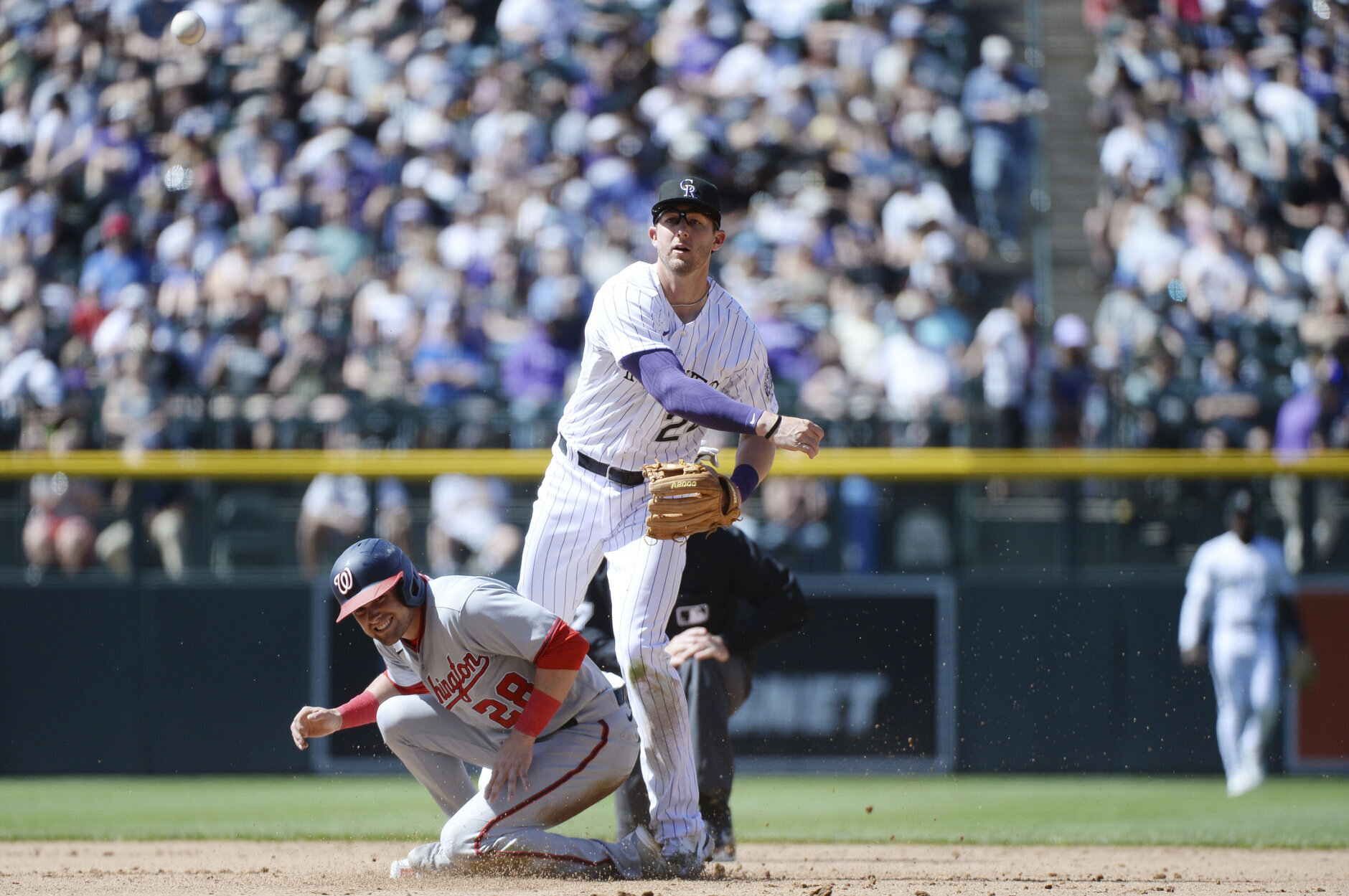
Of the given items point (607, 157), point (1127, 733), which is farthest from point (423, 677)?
point (607, 157)

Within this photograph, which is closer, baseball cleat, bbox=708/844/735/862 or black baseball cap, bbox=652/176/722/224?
black baseball cap, bbox=652/176/722/224

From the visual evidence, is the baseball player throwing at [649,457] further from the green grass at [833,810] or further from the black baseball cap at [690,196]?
the green grass at [833,810]

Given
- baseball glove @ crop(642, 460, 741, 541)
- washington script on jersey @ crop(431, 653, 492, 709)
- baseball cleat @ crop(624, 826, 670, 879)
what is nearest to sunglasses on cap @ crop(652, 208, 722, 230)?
baseball glove @ crop(642, 460, 741, 541)

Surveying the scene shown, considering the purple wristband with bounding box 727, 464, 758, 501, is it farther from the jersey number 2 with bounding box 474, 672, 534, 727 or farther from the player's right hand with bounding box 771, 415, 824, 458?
the jersey number 2 with bounding box 474, 672, 534, 727

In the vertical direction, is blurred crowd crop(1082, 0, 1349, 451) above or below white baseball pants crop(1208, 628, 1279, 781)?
above

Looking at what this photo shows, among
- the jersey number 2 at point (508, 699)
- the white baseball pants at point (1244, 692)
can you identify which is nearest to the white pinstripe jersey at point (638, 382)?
the jersey number 2 at point (508, 699)

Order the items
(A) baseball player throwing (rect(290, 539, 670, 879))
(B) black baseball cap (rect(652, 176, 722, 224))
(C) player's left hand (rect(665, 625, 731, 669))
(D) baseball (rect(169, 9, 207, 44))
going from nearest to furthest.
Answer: (A) baseball player throwing (rect(290, 539, 670, 879)) < (B) black baseball cap (rect(652, 176, 722, 224)) < (C) player's left hand (rect(665, 625, 731, 669)) < (D) baseball (rect(169, 9, 207, 44))

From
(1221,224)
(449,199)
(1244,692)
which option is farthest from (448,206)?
(1244,692)
